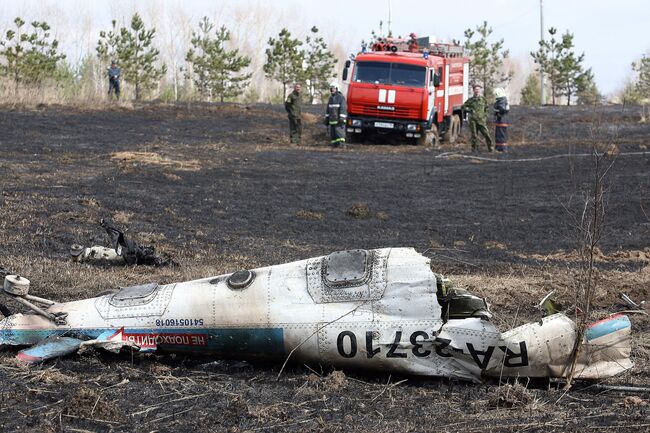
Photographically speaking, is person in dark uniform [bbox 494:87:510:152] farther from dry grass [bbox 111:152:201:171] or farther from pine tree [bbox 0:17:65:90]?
pine tree [bbox 0:17:65:90]

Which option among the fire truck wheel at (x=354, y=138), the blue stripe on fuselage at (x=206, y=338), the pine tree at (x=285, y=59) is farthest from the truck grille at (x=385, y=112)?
the blue stripe on fuselage at (x=206, y=338)

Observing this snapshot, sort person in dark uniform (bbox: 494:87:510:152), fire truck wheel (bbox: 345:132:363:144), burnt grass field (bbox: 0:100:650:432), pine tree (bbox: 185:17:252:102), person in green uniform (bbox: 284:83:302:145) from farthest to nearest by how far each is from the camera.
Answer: pine tree (bbox: 185:17:252:102) → fire truck wheel (bbox: 345:132:363:144) → person in green uniform (bbox: 284:83:302:145) → person in dark uniform (bbox: 494:87:510:152) → burnt grass field (bbox: 0:100:650:432)

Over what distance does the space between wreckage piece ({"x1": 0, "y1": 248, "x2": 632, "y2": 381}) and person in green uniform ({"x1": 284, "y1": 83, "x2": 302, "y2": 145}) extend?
712 inches

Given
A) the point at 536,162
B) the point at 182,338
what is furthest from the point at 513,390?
the point at 536,162

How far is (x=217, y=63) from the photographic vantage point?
39.8m

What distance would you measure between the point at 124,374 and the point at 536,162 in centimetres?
1652

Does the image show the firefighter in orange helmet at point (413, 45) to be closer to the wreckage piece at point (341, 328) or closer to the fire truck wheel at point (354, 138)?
the fire truck wheel at point (354, 138)

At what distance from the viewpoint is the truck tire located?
27.7 metres

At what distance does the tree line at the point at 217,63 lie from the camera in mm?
36000

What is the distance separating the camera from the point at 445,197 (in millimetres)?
16906

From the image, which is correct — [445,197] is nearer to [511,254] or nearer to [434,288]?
[511,254]

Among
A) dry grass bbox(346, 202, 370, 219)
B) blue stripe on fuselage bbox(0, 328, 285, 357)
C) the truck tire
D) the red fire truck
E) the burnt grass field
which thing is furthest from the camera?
the truck tire

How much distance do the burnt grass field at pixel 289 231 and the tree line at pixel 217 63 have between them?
8.04m

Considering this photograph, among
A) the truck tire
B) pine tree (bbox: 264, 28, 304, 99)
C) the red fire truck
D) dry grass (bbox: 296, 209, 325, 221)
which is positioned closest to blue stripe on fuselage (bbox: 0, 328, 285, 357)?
dry grass (bbox: 296, 209, 325, 221)
